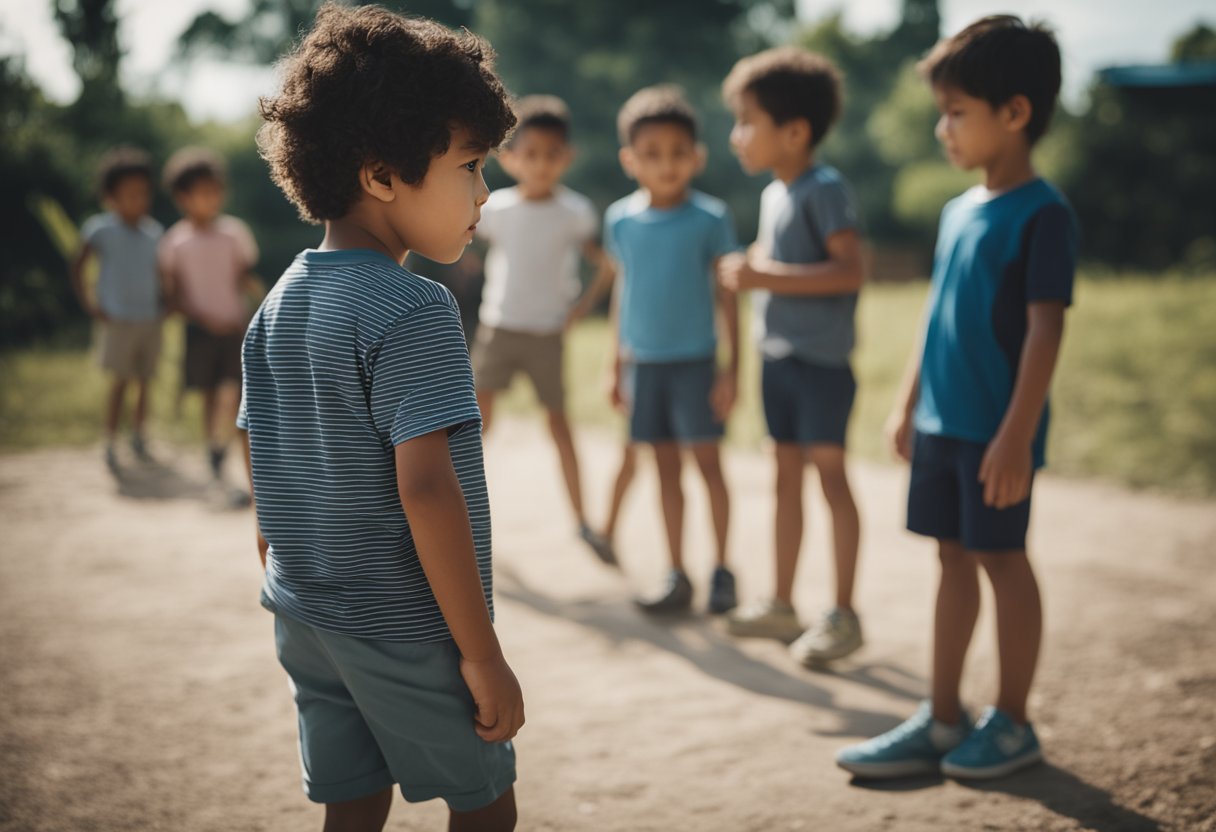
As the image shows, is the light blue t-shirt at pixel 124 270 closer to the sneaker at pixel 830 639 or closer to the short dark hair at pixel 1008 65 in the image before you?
the sneaker at pixel 830 639

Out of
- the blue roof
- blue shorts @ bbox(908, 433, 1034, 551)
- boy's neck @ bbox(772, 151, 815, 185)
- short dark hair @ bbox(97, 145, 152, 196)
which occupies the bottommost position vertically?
blue shorts @ bbox(908, 433, 1034, 551)

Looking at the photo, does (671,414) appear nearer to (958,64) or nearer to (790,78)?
(790,78)

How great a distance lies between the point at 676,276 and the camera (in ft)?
12.3

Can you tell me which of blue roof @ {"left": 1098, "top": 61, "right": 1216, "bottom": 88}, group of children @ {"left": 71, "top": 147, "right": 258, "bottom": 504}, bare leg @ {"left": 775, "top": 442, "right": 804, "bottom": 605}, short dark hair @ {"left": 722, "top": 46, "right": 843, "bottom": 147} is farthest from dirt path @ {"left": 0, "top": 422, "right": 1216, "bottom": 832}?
blue roof @ {"left": 1098, "top": 61, "right": 1216, "bottom": 88}

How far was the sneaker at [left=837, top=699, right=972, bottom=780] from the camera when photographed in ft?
8.34

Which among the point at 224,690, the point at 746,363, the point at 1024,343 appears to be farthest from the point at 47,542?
the point at 746,363

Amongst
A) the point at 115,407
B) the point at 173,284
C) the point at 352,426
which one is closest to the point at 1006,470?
the point at 352,426

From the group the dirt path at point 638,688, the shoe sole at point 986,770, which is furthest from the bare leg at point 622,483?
A: the shoe sole at point 986,770

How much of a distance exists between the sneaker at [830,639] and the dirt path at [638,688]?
6cm

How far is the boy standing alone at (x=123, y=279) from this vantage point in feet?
20.8

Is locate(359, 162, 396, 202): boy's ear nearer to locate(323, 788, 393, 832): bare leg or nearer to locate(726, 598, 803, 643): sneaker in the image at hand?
locate(323, 788, 393, 832): bare leg

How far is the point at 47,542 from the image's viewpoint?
4832 mm

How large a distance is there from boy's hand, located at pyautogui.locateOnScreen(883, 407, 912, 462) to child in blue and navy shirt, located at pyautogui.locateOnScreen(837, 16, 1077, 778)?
0.81 feet

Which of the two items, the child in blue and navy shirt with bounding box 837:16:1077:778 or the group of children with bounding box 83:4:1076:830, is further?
the child in blue and navy shirt with bounding box 837:16:1077:778
